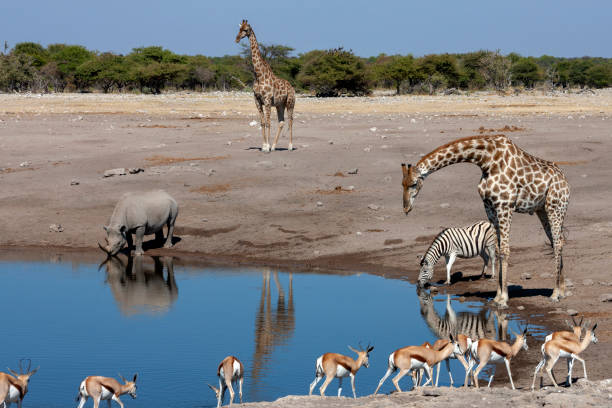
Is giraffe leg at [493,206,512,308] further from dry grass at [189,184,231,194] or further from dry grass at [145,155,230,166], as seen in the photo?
dry grass at [145,155,230,166]

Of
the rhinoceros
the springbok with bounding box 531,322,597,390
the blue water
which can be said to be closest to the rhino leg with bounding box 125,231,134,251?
the rhinoceros

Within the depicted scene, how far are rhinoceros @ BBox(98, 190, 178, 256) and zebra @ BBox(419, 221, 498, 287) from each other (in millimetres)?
6798

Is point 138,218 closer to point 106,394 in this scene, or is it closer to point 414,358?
point 106,394

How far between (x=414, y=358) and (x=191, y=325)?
208 inches

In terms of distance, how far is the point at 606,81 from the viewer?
8606cm

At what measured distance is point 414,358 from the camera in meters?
9.98

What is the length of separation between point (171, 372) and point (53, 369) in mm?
1540

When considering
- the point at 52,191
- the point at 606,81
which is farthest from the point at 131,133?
the point at 606,81

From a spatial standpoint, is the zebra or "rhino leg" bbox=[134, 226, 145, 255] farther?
"rhino leg" bbox=[134, 226, 145, 255]

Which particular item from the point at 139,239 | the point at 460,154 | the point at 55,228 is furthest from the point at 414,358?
the point at 55,228

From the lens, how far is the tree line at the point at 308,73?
224ft

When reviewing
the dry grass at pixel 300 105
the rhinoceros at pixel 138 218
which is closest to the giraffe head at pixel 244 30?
the rhinoceros at pixel 138 218

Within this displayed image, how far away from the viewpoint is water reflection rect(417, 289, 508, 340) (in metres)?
13.6

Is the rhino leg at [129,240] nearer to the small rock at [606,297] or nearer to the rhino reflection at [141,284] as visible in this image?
the rhino reflection at [141,284]
